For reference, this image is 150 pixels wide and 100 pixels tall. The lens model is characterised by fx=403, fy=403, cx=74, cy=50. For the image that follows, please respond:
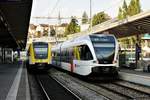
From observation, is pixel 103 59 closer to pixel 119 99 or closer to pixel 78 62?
pixel 78 62

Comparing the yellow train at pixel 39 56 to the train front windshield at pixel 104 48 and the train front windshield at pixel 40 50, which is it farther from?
the train front windshield at pixel 104 48

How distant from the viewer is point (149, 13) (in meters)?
33.7

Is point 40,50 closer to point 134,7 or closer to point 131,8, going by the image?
point 131,8

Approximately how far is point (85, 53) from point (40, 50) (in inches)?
432

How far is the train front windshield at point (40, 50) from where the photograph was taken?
34938 mm

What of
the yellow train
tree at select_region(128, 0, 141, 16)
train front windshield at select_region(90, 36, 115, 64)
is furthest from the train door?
tree at select_region(128, 0, 141, 16)

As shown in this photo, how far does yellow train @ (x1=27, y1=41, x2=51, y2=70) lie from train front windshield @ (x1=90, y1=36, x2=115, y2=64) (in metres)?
10.5

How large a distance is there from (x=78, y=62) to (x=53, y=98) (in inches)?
390

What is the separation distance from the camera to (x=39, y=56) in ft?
114

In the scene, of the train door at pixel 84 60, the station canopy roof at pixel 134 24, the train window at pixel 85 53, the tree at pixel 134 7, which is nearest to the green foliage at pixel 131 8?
the tree at pixel 134 7

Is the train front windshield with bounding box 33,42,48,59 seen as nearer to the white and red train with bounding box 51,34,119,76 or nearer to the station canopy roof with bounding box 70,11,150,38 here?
the station canopy roof with bounding box 70,11,150,38

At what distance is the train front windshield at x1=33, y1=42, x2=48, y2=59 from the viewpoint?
1375 inches

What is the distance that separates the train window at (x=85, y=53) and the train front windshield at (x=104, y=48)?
18.2 inches

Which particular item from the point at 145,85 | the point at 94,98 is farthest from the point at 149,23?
the point at 94,98
